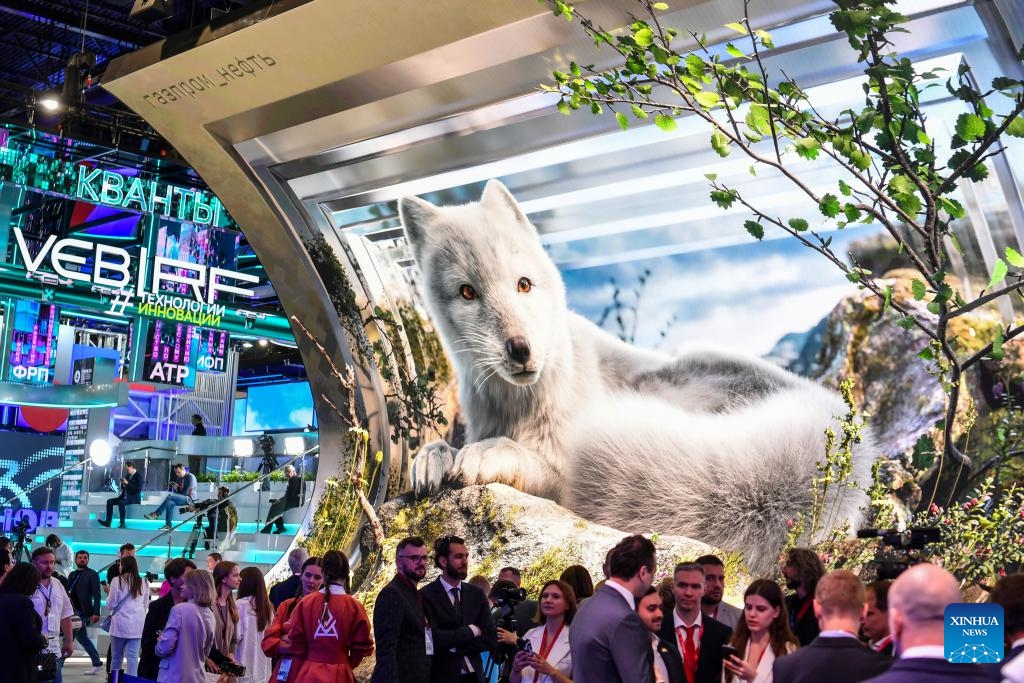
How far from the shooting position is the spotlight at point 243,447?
1806 cm

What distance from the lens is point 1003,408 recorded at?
15.2 ft

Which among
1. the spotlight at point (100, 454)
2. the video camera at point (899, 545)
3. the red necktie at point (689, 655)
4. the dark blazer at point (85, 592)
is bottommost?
the dark blazer at point (85, 592)

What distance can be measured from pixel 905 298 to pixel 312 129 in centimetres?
379

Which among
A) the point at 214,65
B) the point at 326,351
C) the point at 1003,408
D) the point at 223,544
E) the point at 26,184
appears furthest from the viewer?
the point at 26,184

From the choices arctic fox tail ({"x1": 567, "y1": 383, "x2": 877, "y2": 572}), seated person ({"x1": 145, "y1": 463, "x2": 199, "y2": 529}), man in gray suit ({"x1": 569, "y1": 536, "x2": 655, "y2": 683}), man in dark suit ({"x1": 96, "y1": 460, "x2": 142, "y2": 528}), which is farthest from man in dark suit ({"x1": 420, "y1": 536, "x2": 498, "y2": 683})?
man in dark suit ({"x1": 96, "y1": 460, "x2": 142, "y2": 528})

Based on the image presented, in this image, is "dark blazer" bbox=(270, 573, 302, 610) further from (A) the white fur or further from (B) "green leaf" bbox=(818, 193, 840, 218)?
(B) "green leaf" bbox=(818, 193, 840, 218)

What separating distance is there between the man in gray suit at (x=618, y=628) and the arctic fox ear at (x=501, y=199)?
3623 millimetres

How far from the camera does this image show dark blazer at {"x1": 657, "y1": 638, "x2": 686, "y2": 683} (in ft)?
10.4

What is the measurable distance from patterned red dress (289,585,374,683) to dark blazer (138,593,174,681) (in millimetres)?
959

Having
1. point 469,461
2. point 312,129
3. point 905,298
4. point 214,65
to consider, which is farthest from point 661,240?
point 214,65

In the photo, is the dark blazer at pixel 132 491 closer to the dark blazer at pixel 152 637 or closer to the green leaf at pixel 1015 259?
the dark blazer at pixel 152 637

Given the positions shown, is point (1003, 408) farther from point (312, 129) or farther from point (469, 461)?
point (312, 129)

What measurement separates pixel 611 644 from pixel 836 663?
66cm

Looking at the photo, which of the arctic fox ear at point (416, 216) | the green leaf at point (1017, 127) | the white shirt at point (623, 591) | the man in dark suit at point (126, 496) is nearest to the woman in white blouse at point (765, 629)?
the white shirt at point (623, 591)
